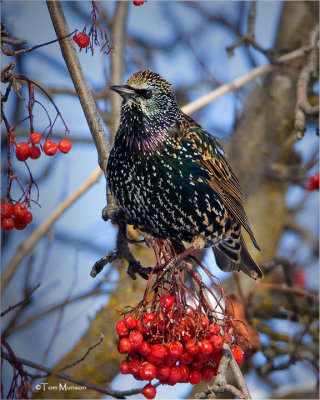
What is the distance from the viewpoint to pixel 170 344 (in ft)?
6.77

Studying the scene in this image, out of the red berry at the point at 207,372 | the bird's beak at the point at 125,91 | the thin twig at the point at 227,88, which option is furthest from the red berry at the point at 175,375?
the thin twig at the point at 227,88

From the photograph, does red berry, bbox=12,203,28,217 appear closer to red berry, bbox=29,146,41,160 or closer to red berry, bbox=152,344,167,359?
red berry, bbox=29,146,41,160

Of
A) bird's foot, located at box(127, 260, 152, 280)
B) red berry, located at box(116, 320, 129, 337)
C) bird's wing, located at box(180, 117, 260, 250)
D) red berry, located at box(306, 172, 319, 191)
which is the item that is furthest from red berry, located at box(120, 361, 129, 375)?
red berry, located at box(306, 172, 319, 191)

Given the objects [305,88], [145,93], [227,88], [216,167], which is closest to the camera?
[145,93]

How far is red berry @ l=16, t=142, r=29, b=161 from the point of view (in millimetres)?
2311

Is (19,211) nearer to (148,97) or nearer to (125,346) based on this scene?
(125,346)

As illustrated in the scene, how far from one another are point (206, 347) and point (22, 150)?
1.02 meters

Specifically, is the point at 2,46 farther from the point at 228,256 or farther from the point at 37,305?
the point at 37,305

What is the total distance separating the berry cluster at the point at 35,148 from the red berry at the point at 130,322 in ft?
2.27

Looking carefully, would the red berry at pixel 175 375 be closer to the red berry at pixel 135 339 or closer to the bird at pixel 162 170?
the red berry at pixel 135 339

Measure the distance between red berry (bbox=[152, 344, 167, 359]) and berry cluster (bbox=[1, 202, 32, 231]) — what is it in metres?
0.76

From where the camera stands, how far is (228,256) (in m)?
3.33

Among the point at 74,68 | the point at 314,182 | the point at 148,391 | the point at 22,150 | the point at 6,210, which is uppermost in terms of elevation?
the point at 314,182

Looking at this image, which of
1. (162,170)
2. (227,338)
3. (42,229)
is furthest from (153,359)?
(42,229)
